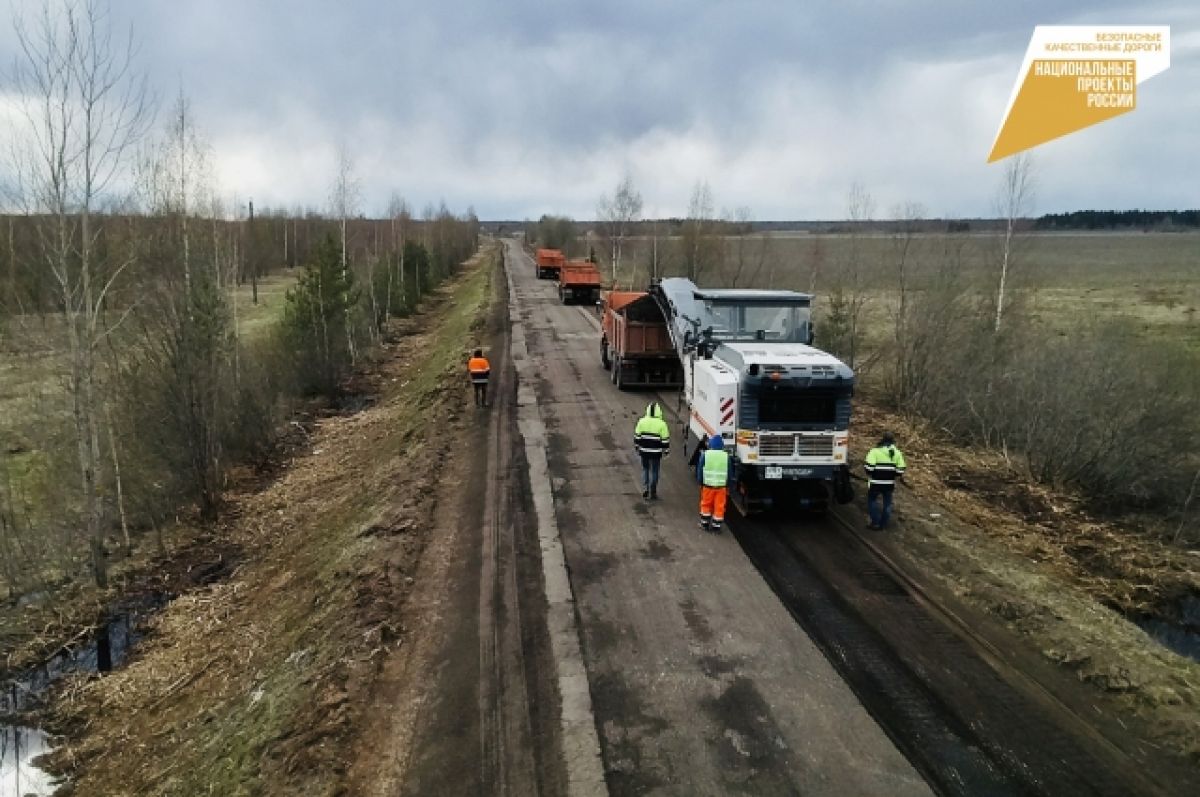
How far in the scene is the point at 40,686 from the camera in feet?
36.9

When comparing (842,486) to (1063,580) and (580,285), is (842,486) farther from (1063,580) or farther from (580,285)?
(580,285)

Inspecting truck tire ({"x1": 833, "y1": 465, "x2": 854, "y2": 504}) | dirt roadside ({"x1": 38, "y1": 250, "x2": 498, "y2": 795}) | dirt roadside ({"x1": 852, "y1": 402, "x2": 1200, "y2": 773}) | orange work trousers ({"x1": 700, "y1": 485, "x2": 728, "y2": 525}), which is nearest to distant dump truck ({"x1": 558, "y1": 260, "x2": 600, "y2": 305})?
dirt roadside ({"x1": 38, "y1": 250, "x2": 498, "y2": 795})

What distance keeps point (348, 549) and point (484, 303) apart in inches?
1278

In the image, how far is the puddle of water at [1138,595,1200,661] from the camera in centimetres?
1091

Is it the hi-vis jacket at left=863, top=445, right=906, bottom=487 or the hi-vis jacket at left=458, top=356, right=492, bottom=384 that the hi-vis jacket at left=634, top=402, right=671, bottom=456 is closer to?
the hi-vis jacket at left=863, top=445, right=906, bottom=487

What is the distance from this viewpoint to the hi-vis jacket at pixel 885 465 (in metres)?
11.8

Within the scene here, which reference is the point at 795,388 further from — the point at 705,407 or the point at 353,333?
the point at 353,333

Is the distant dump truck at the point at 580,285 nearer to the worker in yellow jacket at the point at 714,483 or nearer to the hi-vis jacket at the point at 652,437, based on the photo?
the hi-vis jacket at the point at 652,437

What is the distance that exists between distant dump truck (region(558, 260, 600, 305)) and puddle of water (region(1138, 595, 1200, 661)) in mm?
34694

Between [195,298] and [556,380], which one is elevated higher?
[195,298]

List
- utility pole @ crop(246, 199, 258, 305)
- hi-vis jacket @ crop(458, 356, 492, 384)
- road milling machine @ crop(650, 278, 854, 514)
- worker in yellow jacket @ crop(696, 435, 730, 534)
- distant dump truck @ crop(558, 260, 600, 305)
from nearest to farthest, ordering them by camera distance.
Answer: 1. worker in yellow jacket @ crop(696, 435, 730, 534)
2. road milling machine @ crop(650, 278, 854, 514)
3. hi-vis jacket @ crop(458, 356, 492, 384)
4. distant dump truck @ crop(558, 260, 600, 305)
5. utility pole @ crop(246, 199, 258, 305)

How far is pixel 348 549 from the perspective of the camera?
12.5 m

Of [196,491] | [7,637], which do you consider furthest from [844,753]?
[196,491]

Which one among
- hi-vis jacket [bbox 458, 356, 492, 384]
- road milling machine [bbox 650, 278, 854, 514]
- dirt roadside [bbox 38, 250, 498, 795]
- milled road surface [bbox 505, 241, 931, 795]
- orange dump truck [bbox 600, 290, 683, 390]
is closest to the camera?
milled road surface [bbox 505, 241, 931, 795]
